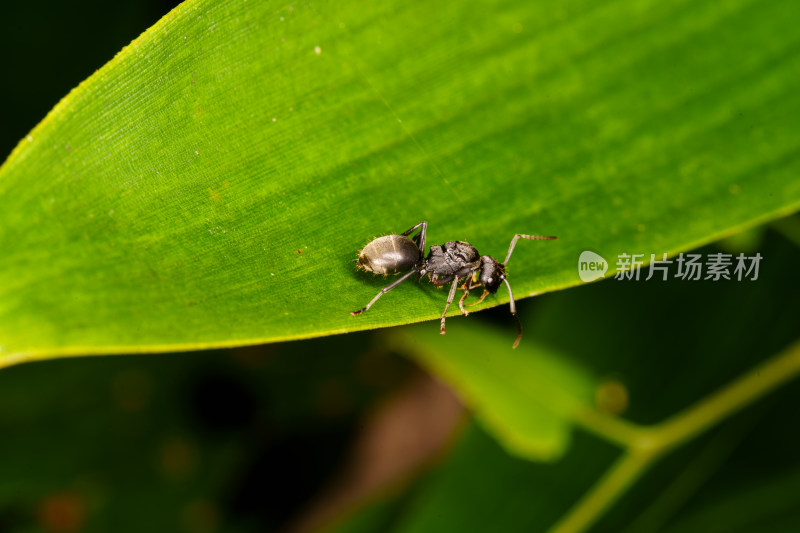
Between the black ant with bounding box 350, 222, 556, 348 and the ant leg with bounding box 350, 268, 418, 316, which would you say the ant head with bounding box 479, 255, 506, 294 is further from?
the ant leg with bounding box 350, 268, 418, 316

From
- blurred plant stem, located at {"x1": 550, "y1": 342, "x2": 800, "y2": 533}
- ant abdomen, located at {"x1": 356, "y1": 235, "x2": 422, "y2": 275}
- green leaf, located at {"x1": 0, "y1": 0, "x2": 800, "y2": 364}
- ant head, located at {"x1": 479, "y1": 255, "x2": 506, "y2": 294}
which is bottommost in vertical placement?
blurred plant stem, located at {"x1": 550, "y1": 342, "x2": 800, "y2": 533}

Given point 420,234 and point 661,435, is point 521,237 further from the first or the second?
point 661,435

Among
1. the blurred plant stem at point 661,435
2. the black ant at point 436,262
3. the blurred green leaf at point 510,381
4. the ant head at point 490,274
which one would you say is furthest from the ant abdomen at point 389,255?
the blurred plant stem at point 661,435

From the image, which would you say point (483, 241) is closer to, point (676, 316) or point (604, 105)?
point (604, 105)

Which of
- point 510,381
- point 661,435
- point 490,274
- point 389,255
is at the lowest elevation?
point 661,435

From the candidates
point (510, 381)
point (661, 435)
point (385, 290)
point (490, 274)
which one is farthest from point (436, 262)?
point (661, 435)

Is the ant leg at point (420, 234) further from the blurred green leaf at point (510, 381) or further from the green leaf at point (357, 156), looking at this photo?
the blurred green leaf at point (510, 381)

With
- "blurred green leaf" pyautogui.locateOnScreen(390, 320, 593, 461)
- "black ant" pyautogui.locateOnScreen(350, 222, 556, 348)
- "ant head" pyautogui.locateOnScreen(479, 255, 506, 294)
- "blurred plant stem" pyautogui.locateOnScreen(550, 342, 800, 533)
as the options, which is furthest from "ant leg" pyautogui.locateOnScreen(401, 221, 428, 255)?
"blurred plant stem" pyautogui.locateOnScreen(550, 342, 800, 533)
